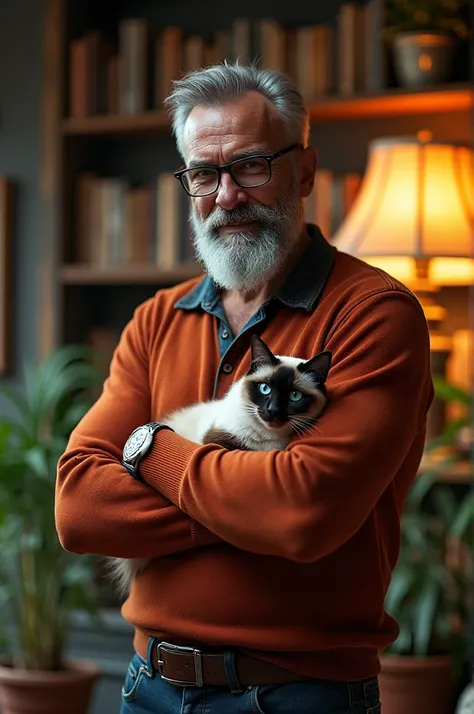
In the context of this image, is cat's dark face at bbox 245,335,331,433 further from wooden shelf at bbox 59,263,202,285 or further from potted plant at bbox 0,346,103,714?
wooden shelf at bbox 59,263,202,285

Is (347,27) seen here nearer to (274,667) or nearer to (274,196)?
(274,196)

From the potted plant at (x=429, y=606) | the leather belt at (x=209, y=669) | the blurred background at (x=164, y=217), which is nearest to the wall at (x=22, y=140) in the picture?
the blurred background at (x=164, y=217)

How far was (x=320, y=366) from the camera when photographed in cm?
155

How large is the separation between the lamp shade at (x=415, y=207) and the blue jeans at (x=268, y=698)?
1657mm

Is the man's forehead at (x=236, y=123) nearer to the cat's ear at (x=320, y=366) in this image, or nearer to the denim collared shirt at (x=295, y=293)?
the denim collared shirt at (x=295, y=293)

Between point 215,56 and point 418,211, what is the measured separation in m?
1.19

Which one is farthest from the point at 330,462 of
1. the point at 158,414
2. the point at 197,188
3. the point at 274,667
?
the point at 197,188

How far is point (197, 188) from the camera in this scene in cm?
181

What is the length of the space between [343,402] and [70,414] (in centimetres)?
228

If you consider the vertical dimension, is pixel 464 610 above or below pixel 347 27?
below

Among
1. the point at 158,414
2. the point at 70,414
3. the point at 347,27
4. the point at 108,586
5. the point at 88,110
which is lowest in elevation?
the point at 108,586

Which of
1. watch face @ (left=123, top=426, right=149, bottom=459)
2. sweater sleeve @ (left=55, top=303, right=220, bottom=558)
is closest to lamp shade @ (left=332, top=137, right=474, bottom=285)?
sweater sleeve @ (left=55, top=303, right=220, bottom=558)

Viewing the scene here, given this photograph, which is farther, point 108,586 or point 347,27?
point 108,586

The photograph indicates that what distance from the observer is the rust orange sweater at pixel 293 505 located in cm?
147
